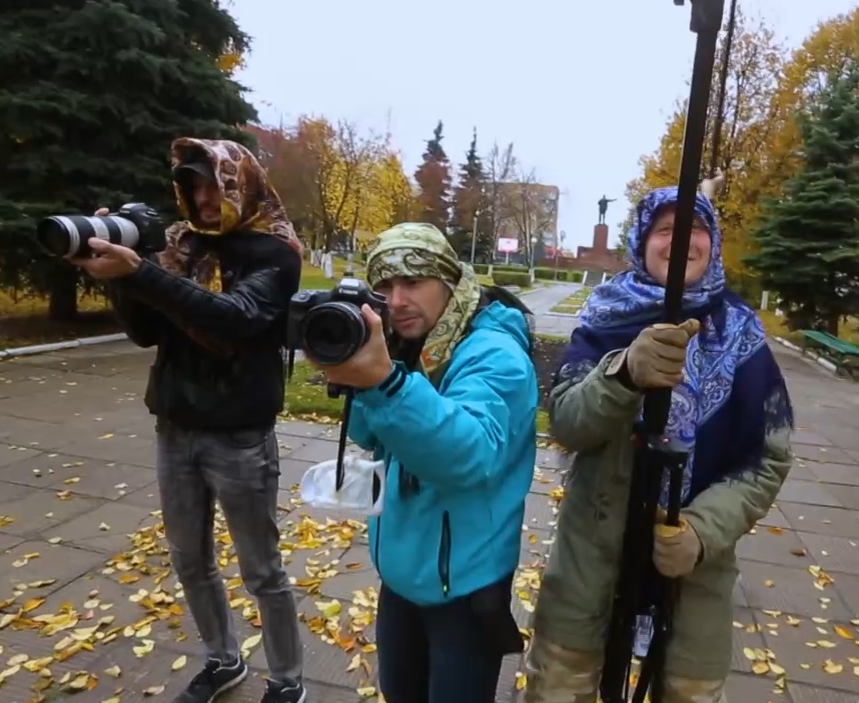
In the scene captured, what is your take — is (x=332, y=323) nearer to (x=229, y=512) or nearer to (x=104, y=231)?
(x=104, y=231)

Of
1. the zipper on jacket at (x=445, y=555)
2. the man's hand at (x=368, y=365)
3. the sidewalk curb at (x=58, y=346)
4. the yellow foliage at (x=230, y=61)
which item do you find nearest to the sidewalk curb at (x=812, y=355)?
the sidewalk curb at (x=58, y=346)

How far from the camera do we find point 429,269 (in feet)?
5.73

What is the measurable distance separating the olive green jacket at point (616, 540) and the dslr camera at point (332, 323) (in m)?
0.62

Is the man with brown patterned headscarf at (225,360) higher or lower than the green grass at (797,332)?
higher

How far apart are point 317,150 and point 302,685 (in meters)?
36.3

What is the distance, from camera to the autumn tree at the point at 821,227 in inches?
641

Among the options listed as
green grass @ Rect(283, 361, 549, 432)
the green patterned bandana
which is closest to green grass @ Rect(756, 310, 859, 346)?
green grass @ Rect(283, 361, 549, 432)

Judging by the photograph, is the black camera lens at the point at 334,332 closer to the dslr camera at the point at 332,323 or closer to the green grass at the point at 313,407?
the dslr camera at the point at 332,323

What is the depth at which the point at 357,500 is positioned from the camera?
5.86 feet

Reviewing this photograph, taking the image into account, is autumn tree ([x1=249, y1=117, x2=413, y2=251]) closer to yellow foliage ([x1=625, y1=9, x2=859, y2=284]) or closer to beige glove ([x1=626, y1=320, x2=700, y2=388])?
yellow foliage ([x1=625, y1=9, x2=859, y2=284])

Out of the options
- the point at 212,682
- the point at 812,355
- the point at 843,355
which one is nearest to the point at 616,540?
the point at 212,682

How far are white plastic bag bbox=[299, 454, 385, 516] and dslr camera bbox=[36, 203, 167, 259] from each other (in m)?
0.87

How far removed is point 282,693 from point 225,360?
1.27 meters

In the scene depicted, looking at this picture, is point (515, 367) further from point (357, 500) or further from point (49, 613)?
point (49, 613)
